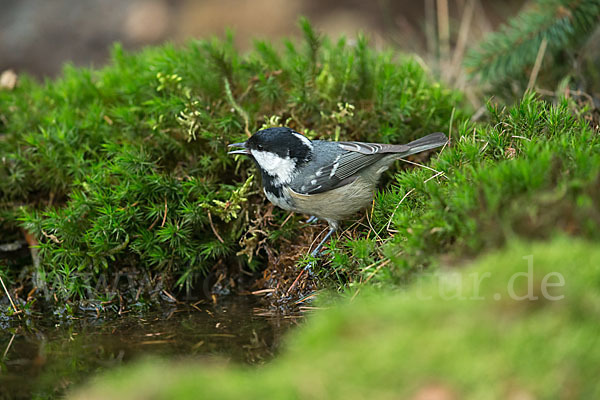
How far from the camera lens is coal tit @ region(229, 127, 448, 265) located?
380 cm

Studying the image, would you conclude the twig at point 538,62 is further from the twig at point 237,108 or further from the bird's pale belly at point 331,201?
the twig at point 237,108

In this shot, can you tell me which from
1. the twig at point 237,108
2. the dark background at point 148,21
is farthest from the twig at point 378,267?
the dark background at point 148,21

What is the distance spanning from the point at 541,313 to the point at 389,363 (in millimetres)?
562

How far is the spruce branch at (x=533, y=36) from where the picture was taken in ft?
14.9

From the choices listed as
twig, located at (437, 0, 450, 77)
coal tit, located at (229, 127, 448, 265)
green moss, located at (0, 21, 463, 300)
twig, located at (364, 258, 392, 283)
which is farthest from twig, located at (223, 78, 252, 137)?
twig, located at (437, 0, 450, 77)

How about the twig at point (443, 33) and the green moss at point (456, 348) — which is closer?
the green moss at point (456, 348)

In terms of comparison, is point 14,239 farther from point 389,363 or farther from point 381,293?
point 389,363

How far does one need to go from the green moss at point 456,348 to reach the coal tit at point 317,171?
1.74 meters

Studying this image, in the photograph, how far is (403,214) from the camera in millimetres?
2965

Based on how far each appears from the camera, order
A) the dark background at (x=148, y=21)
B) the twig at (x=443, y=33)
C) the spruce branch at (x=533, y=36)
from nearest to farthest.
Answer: the spruce branch at (x=533, y=36), the twig at (x=443, y=33), the dark background at (x=148, y=21)

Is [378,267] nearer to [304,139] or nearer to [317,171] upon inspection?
[317,171]

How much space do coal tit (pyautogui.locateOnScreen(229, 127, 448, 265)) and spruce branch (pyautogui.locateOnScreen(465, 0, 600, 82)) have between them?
1377 mm

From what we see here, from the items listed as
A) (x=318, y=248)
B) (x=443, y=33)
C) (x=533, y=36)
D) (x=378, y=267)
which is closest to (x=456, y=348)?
(x=378, y=267)

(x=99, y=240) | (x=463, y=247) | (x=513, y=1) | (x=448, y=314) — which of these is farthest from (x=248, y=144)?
(x=513, y=1)
